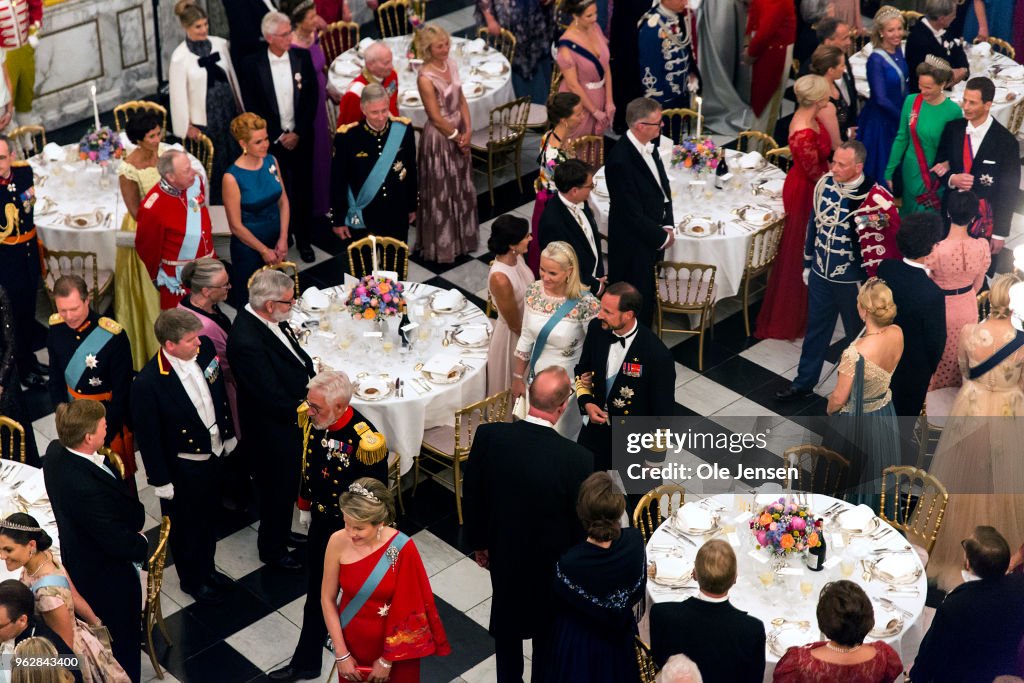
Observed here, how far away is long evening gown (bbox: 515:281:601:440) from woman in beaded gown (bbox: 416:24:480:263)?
2712mm

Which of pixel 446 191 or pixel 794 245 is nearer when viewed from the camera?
pixel 794 245

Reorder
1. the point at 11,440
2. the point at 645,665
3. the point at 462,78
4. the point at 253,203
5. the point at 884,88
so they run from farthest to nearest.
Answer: the point at 462,78 → the point at 884,88 → the point at 253,203 → the point at 11,440 → the point at 645,665

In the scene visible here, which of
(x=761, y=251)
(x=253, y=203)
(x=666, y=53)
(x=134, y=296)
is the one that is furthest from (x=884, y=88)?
(x=134, y=296)

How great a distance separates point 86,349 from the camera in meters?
6.50

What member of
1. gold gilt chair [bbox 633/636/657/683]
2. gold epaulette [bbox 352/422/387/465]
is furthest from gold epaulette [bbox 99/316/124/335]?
gold gilt chair [bbox 633/636/657/683]

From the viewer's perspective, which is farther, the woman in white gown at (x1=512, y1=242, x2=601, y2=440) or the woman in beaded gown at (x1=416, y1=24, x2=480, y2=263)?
the woman in beaded gown at (x1=416, y1=24, x2=480, y2=263)

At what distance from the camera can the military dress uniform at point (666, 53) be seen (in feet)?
33.0

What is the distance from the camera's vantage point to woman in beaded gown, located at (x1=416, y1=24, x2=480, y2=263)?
29.8 ft

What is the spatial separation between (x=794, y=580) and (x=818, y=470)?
1.89m

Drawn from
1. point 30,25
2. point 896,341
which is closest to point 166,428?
point 896,341

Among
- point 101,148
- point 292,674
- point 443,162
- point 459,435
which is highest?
point 101,148

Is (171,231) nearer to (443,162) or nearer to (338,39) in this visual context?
(443,162)

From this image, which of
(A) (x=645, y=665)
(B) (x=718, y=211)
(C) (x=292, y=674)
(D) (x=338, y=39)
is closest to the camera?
(A) (x=645, y=665)

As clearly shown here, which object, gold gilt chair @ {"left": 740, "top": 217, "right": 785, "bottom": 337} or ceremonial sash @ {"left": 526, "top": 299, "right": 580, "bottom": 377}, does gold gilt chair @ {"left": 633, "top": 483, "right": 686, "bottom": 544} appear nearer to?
ceremonial sash @ {"left": 526, "top": 299, "right": 580, "bottom": 377}
